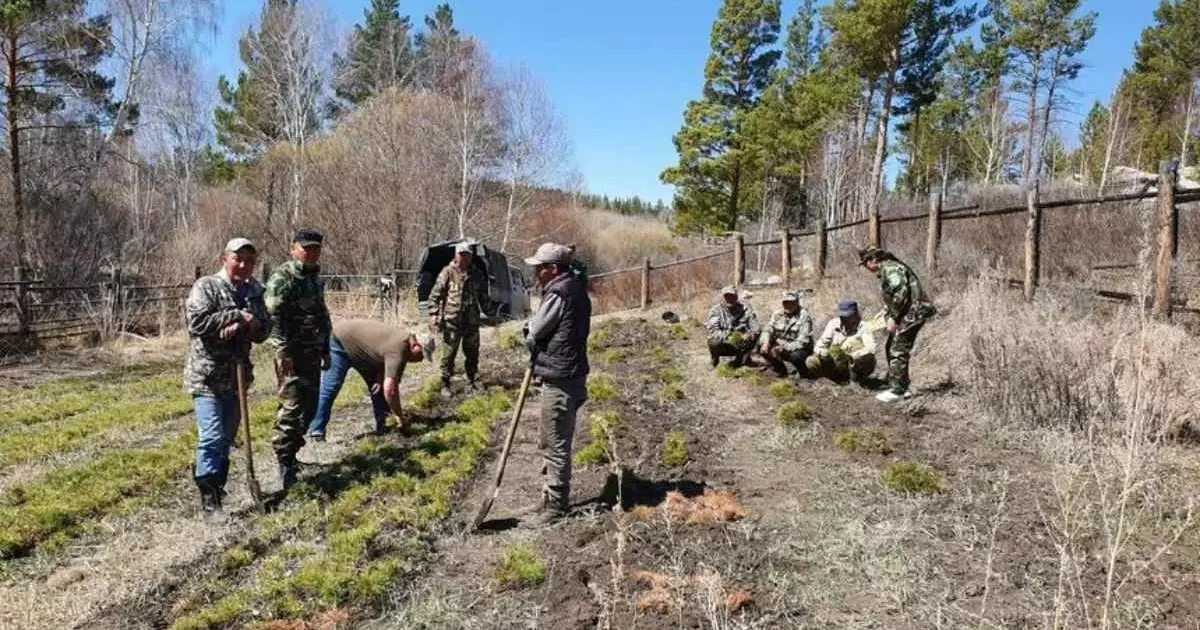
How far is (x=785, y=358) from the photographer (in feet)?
29.2

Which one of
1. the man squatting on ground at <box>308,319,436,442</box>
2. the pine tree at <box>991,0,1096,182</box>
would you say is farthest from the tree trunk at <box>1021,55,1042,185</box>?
the man squatting on ground at <box>308,319,436,442</box>

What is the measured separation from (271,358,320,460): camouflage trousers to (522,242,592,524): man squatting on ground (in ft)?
5.57

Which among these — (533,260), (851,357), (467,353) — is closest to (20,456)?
(467,353)

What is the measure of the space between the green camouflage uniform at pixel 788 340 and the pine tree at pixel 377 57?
2463cm

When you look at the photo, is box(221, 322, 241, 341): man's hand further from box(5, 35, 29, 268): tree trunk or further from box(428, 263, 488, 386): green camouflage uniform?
box(5, 35, 29, 268): tree trunk

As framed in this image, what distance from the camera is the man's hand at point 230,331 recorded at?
4.64 metres

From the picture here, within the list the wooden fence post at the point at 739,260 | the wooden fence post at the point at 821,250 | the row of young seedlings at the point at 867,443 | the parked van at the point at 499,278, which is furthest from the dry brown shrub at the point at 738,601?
the wooden fence post at the point at 739,260

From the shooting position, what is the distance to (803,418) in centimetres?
681

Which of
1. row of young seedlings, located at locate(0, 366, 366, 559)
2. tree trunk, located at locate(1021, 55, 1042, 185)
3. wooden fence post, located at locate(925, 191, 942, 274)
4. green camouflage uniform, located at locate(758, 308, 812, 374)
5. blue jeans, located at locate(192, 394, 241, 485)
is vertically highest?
tree trunk, located at locate(1021, 55, 1042, 185)

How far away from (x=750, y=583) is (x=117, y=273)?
16164mm

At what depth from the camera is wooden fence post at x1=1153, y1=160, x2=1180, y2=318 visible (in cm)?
652

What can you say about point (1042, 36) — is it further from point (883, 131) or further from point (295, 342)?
point (295, 342)

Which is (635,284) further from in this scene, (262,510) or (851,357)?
(262,510)

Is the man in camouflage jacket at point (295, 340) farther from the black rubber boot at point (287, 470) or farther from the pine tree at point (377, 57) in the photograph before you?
the pine tree at point (377, 57)
